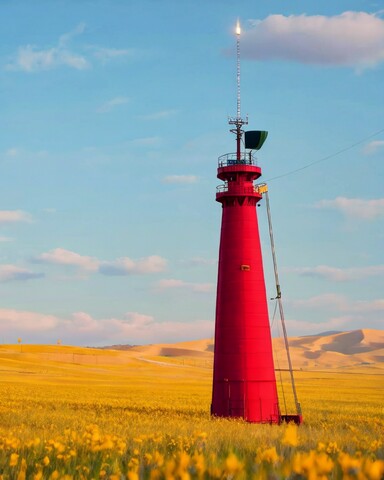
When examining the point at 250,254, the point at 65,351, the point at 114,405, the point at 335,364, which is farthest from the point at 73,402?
the point at 335,364

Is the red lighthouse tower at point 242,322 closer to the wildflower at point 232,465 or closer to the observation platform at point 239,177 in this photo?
the observation platform at point 239,177

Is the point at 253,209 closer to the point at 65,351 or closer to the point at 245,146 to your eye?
A: the point at 245,146

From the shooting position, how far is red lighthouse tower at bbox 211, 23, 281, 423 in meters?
29.6

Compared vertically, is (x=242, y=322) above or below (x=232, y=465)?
above

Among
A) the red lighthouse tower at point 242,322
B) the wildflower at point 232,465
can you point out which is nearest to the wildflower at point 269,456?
the wildflower at point 232,465

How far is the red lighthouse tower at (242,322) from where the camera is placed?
1165 inches

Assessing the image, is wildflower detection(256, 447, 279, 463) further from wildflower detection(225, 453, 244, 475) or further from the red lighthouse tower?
the red lighthouse tower

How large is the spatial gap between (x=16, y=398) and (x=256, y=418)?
21614mm

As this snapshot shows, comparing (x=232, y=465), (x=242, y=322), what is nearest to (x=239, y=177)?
(x=242, y=322)

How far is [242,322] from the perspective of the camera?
2955cm

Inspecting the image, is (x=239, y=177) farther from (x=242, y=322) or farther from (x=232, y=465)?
(x=232, y=465)

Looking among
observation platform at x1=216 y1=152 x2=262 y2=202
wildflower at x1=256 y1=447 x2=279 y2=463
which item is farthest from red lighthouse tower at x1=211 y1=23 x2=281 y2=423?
wildflower at x1=256 y1=447 x2=279 y2=463

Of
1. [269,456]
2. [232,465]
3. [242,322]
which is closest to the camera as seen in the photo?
[232,465]

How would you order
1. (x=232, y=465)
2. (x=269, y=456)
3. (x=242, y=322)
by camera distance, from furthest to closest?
(x=242, y=322), (x=269, y=456), (x=232, y=465)
